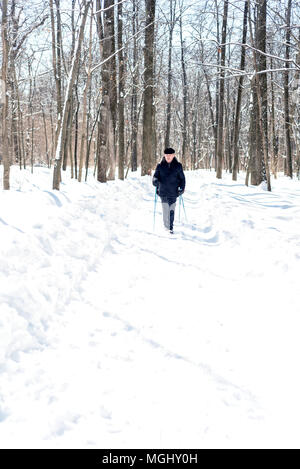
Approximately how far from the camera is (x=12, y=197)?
278 inches

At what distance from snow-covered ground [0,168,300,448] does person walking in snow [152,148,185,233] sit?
1702mm

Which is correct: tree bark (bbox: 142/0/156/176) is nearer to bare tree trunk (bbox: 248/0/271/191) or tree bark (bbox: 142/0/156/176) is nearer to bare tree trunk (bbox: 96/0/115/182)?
bare tree trunk (bbox: 96/0/115/182)

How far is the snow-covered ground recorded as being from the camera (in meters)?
2.19

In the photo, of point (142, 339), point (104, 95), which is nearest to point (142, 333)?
point (142, 339)

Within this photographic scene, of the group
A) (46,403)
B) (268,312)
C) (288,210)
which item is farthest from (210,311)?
(288,210)

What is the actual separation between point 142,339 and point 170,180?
5796 mm

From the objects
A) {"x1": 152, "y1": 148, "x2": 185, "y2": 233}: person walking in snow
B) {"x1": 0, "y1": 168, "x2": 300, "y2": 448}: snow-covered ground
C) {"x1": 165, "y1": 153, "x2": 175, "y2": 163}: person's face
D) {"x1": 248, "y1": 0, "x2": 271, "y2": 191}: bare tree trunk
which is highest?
{"x1": 248, "y1": 0, "x2": 271, "y2": 191}: bare tree trunk

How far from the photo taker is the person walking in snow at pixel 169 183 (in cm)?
→ 839

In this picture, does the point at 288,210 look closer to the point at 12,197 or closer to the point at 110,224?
the point at 110,224

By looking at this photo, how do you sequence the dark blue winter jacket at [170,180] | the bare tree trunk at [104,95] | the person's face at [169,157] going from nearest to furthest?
the person's face at [169,157] < the dark blue winter jacket at [170,180] < the bare tree trunk at [104,95]

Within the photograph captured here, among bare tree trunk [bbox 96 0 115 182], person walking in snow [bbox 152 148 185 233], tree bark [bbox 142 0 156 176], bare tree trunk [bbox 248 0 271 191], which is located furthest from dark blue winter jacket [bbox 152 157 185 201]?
tree bark [bbox 142 0 156 176]

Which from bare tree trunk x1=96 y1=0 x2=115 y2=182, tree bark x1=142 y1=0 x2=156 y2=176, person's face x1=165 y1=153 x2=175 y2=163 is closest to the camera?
person's face x1=165 y1=153 x2=175 y2=163

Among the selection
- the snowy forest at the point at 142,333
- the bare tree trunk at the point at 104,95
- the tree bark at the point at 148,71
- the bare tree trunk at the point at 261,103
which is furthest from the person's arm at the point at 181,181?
the tree bark at the point at 148,71

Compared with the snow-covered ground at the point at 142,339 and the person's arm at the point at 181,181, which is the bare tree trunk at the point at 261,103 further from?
the snow-covered ground at the point at 142,339
